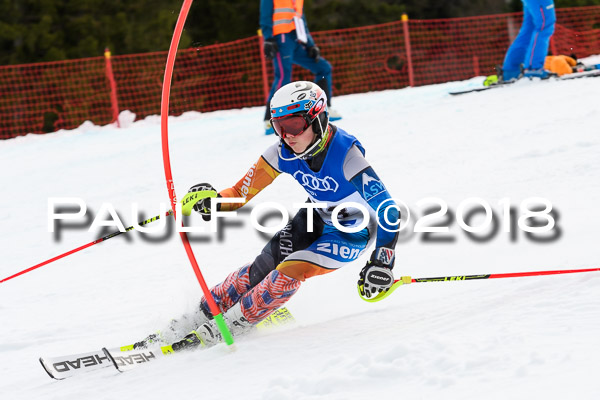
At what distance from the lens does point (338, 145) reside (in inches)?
140

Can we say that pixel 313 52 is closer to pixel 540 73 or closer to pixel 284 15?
pixel 284 15

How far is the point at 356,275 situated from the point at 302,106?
1.59 meters

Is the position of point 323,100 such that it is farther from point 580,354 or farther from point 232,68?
point 232,68

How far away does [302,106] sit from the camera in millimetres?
3455

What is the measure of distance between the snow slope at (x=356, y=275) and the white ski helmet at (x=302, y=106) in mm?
1007

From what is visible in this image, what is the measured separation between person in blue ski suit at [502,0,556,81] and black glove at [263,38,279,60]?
3002 millimetres

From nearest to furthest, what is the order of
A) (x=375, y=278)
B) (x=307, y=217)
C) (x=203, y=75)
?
(x=375, y=278)
(x=307, y=217)
(x=203, y=75)

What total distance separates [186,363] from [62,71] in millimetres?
14212

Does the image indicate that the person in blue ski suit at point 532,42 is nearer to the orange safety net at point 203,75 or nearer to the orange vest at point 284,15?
the orange vest at point 284,15

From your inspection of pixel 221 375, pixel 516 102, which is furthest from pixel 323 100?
pixel 516 102

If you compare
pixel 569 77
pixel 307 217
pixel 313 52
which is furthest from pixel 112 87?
pixel 307 217

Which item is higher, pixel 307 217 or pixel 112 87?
pixel 112 87

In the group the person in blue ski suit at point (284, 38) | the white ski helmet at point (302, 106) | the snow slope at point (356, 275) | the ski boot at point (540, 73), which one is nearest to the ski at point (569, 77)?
the ski boot at point (540, 73)

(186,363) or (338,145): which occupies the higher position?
(338,145)
